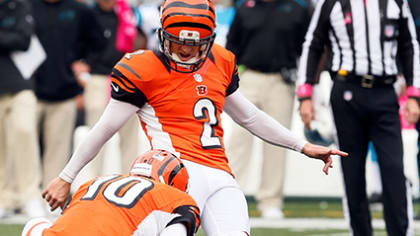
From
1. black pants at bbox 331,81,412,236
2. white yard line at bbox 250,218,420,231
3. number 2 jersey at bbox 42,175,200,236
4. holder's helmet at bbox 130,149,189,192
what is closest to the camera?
number 2 jersey at bbox 42,175,200,236

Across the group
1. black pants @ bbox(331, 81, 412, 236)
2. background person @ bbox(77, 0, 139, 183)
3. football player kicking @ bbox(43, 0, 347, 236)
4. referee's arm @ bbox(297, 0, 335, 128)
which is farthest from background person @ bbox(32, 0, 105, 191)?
football player kicking @ bbox(43, 0, 347, 236)

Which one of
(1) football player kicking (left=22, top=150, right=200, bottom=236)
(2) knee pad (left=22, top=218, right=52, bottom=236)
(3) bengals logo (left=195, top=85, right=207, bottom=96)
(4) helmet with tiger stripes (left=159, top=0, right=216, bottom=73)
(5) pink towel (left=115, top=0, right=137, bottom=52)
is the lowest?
(5) pink towel (left=115, top=0, right=137, bottom=52)

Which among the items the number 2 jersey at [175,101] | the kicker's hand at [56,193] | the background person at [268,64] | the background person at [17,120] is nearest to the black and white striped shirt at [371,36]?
the number 2 jersey at [175,101]

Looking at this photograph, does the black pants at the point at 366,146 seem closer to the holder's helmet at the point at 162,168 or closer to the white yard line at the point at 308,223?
the white yard line at the point at 308,223

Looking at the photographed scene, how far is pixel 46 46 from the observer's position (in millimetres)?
8312

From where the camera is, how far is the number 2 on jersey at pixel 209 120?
4.42 m

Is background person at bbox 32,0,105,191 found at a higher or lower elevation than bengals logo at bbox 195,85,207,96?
lower

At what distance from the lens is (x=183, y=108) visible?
439 centimetres

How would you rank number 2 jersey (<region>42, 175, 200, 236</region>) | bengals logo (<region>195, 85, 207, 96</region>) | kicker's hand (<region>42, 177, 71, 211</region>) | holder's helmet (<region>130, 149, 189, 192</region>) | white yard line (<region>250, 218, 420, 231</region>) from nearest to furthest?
1. number 2 jersey (<region>42, 175, 200, 236</region>)
2. holder's helmet (<region>130, 149, 189, 192</region>)
3. kicker's hand (<region>42, 177, 71, 211</region>)
4. bengals logo (<region>195, 85, 207, 96</region>)
5. white yard line (<region>250, 218, 420, 231</region>)

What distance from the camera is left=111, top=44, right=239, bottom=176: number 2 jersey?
435 cm

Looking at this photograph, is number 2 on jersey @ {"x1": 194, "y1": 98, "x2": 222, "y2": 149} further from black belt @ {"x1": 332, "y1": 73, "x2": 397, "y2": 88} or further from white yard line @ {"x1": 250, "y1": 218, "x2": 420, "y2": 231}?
white yard line @ {"x1": 250, "y1": 218, "x2": 420, "y2": 231}

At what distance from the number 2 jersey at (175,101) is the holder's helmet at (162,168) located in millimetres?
334

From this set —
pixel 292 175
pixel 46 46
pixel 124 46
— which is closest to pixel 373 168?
pixel 292 175

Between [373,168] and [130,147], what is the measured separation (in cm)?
221
